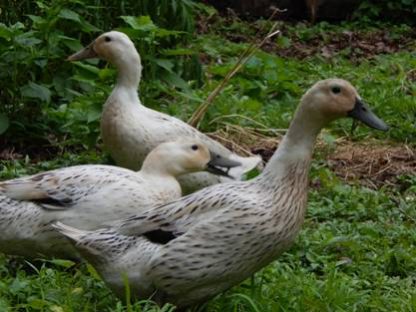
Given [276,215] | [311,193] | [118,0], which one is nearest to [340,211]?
[311,193]

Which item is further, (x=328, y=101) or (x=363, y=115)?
(x=363, y=115)

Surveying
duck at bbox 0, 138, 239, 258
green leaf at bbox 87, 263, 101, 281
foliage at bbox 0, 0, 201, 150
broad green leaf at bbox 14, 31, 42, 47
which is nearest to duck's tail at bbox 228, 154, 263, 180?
duck at bbox 0, 138, 239, 258

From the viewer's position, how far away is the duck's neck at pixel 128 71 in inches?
293

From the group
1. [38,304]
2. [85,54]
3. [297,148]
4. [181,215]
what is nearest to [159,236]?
[181,215]

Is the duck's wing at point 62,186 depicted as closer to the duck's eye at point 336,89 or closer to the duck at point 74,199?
the duck at point 74,199

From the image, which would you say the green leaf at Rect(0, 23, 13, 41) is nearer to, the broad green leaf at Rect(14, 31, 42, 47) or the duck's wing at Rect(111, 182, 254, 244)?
the broad green leaf at Rect(14, 31, 42, 47)

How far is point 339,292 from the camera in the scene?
18.0ft

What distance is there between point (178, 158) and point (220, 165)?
1.58 feet

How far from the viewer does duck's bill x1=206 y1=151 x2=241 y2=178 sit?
6.56m

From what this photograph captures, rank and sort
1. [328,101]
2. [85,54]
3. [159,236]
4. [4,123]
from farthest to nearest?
[4,123] < [85,54] < [328,101] < [159,236]

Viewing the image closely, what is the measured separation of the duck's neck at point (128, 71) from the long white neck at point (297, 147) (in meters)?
2.24

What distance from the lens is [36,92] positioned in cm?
838

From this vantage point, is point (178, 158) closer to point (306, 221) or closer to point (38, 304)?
point (306, 221)

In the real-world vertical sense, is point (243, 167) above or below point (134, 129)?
below
